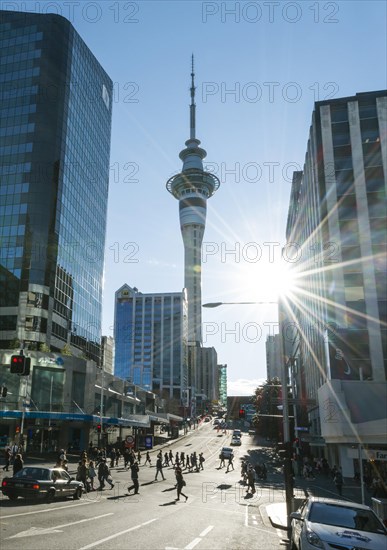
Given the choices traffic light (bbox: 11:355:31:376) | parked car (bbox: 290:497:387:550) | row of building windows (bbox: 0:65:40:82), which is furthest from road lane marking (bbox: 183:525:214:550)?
row of building windows (bbox: 0:65:40:82)

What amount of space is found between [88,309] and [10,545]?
85.6 meters

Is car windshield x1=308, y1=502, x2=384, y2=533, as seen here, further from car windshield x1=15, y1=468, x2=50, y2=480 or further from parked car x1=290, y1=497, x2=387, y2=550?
car windshield x1=15, y1=468, x2=50, y2=480

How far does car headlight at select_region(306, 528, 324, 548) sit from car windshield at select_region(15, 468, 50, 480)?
13342mm

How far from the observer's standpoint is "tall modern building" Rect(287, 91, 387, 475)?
4559 cm

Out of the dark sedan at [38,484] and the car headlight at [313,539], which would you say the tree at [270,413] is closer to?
the dark sedan at [38,484]

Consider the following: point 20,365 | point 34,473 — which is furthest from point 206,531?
point 20,365

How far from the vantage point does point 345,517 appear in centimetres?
1105

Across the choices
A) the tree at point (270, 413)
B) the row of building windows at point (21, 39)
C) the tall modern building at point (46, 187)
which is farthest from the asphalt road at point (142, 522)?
the row of building windows at point (21, 39)

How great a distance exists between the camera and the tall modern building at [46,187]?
76312 millimetres

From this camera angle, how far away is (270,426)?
3061 inches

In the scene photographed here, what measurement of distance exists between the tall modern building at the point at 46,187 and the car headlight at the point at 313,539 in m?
66.8

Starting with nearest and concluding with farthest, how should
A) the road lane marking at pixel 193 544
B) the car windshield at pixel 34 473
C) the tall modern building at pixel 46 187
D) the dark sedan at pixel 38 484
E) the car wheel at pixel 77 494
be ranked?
the road lane marking at pixel 193 544, the dark sedan at pixel 38 484, the car windshield at pixel 34 473, the car wheel at pixel 77 494, the tall modern building at pixel 46 187

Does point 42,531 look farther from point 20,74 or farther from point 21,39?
point 21,39

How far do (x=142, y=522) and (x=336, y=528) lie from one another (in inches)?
333
